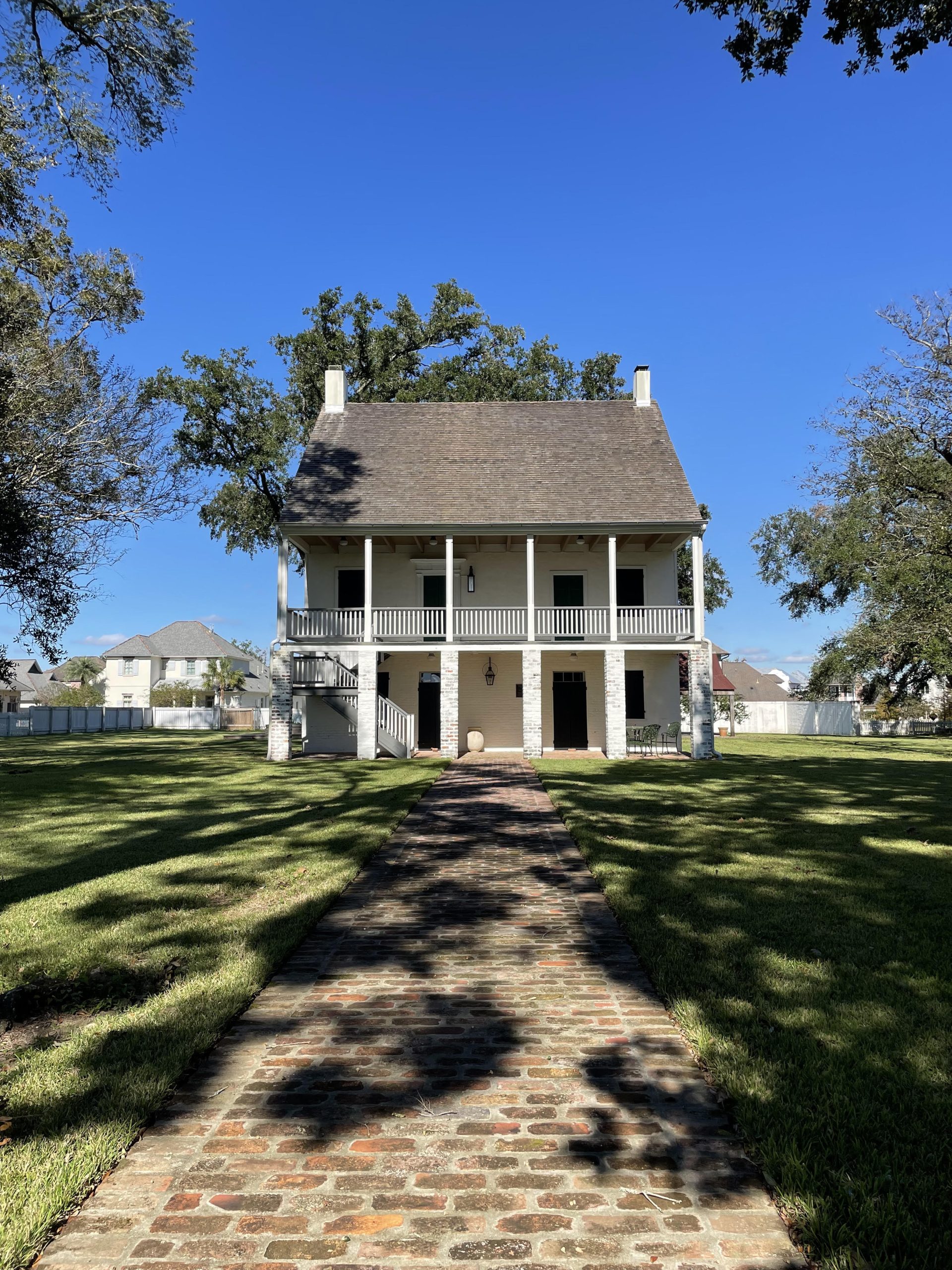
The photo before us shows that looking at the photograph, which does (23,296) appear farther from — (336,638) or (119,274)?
(336,638)

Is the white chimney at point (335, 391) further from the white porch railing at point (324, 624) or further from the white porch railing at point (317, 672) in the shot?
the white porch railing at point (317, 672)

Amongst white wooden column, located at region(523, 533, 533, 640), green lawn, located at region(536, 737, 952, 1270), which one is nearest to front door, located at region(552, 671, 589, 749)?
white wooden column, located at region(523, 533, 533, 640)

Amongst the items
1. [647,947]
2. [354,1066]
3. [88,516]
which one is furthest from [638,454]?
[354,1066]

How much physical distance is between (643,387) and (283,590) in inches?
538

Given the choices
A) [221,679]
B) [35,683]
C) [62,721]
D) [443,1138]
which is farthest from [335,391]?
[35,683]

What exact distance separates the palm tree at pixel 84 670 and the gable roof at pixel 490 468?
59.2 metres

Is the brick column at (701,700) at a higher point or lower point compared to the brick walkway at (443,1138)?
higher

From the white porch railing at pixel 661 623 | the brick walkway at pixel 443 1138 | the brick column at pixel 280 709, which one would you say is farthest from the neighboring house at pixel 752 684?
the brick walkway at pixel 443 1138

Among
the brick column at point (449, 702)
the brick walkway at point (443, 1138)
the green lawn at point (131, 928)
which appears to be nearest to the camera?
the brick walkway at point (443, 1138)

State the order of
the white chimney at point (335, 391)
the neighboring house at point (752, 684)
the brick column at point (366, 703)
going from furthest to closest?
1. the neighboring house at point (752, 684)
2. the white chimney at point (335, 391)
3. the brick column at point (366, 703)

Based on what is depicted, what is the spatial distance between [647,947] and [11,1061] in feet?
11.7

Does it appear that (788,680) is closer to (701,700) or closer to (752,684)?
(752,684)

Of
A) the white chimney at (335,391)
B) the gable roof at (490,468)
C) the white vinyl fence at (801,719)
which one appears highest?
the white chimney at (335,391)

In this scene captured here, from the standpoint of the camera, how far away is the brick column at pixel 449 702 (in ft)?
66.0
